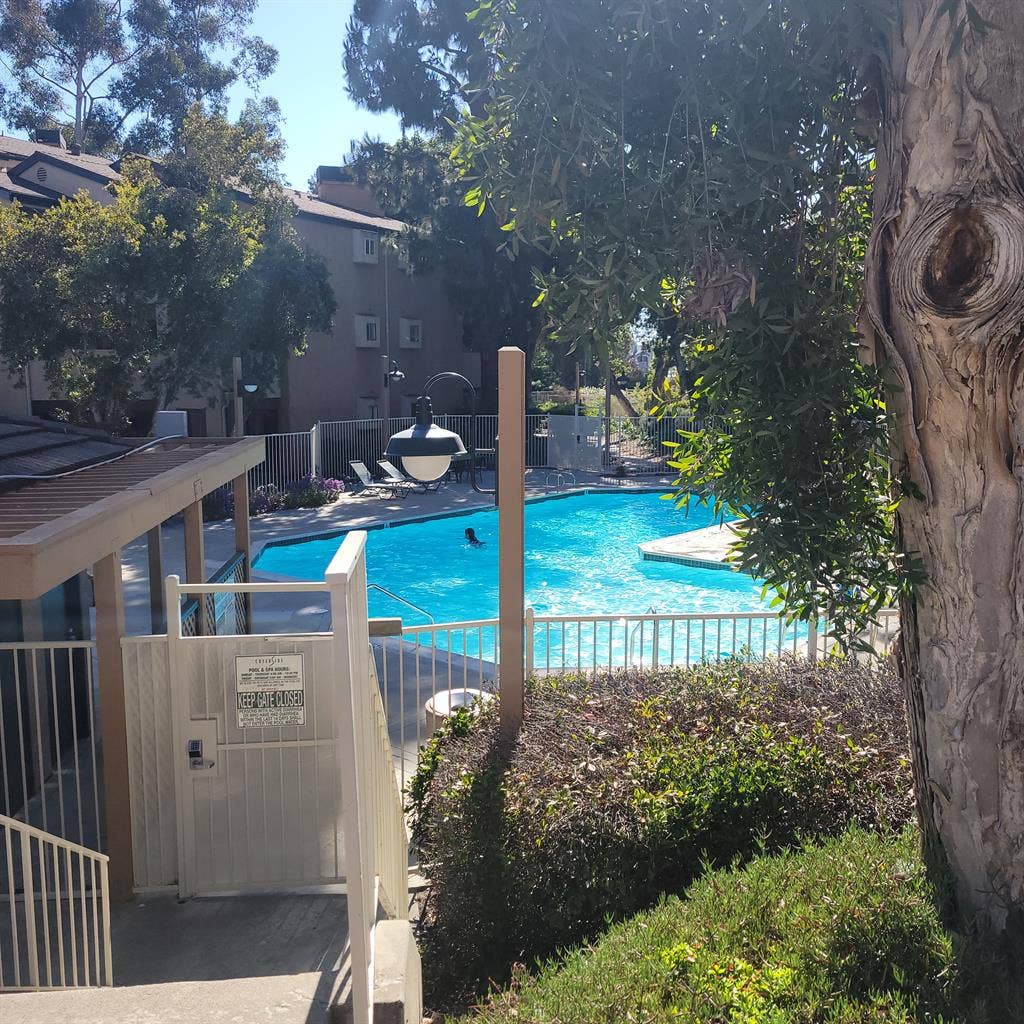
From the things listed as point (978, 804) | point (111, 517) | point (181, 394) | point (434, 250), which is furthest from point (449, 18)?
point (978, 804)

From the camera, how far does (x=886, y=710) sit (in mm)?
5777

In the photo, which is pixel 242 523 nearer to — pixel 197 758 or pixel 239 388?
pixel 197 758

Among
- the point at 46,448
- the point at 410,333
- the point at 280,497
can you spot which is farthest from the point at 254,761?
the point at 410,333

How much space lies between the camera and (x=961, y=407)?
3684 mm

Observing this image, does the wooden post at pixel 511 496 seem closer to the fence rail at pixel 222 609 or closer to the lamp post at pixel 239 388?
the fence rail at pixel 222 609

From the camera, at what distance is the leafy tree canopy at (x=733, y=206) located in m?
3.90

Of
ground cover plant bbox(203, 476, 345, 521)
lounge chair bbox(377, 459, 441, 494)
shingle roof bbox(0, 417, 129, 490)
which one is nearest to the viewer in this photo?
shingle roof bbox(0, 417, 129, 490)

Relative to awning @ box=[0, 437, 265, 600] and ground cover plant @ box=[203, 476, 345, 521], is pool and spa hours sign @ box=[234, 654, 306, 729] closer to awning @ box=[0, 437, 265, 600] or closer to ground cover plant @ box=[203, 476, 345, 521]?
awning @ box=[0, 437, 265, 600]

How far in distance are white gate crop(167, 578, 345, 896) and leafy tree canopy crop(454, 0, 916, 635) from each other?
289cm

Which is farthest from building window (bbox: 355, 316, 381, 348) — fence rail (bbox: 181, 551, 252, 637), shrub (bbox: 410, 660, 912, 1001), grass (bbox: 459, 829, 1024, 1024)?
grass (bbox: 459, 829, 1024, 1024)

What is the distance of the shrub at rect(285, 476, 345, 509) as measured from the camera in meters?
21.6

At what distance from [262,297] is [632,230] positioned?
58.0 ft

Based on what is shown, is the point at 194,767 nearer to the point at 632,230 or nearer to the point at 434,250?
the point at 632,230

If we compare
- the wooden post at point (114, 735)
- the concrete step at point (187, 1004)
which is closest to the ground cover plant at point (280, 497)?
the wooden post at point (114, 735)
